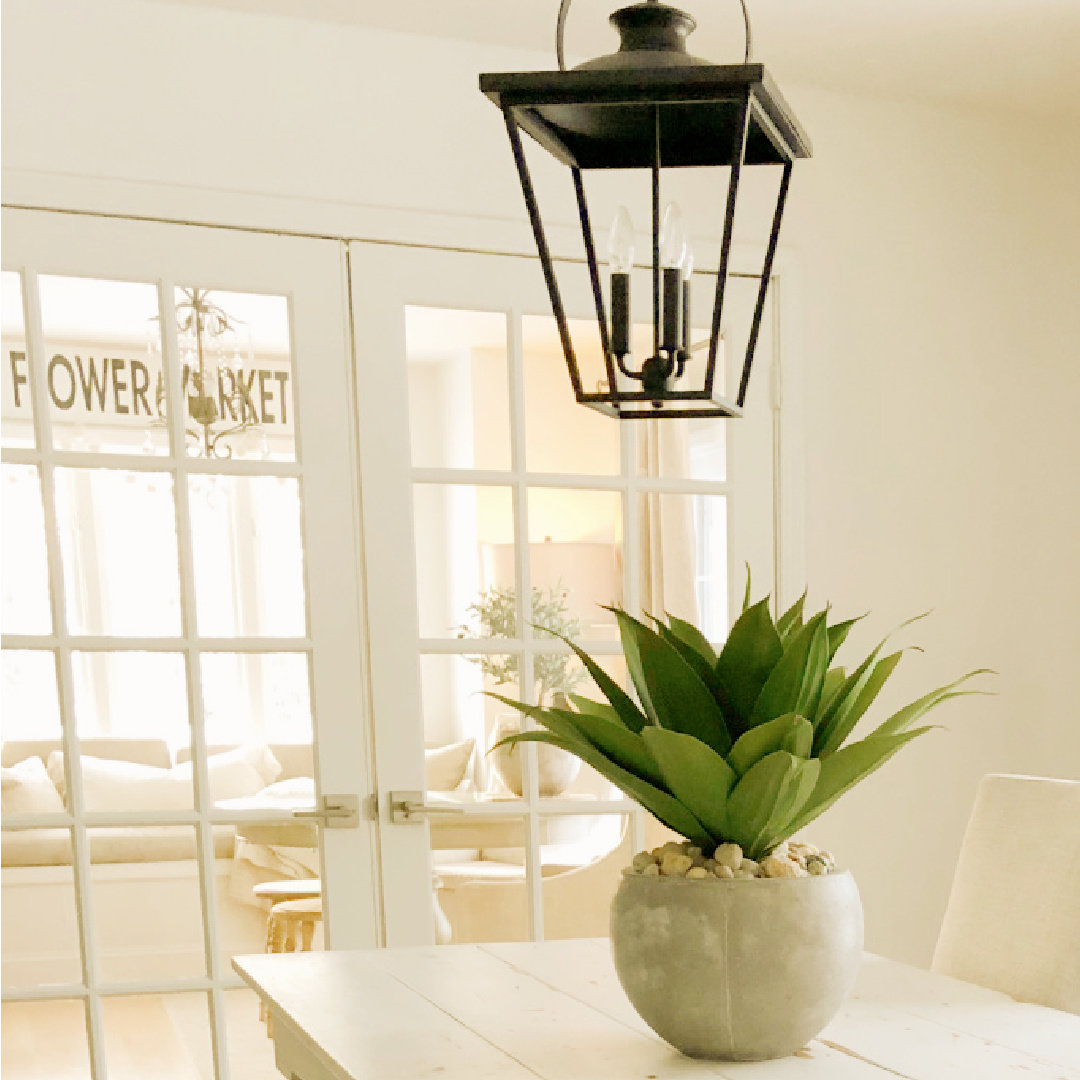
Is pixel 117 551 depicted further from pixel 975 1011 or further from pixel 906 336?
pixel 975 1011

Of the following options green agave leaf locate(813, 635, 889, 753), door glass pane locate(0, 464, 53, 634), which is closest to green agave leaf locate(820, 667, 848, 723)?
green agave leaf locate(813, 635, 889, 753)

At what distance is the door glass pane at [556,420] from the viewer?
117 inches

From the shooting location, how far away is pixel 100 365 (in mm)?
2666

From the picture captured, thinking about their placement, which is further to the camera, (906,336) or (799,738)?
(906,336)

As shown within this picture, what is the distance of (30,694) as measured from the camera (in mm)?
5500

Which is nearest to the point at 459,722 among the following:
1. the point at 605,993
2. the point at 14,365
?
the point at 14,365

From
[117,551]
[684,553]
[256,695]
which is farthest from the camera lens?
[256,695]

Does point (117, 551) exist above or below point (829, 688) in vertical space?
below

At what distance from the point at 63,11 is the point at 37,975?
299 centimetres

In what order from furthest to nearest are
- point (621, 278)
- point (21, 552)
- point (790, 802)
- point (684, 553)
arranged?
1. point (21, 552)
2. point (684, 553)
3. point (790, 802)
4. point (621, 278)

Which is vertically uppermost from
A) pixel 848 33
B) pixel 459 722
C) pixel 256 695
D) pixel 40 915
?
pixel 848 33

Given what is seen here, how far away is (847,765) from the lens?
131 cm

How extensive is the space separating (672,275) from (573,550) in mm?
1821

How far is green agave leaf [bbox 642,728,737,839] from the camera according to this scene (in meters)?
1.24
